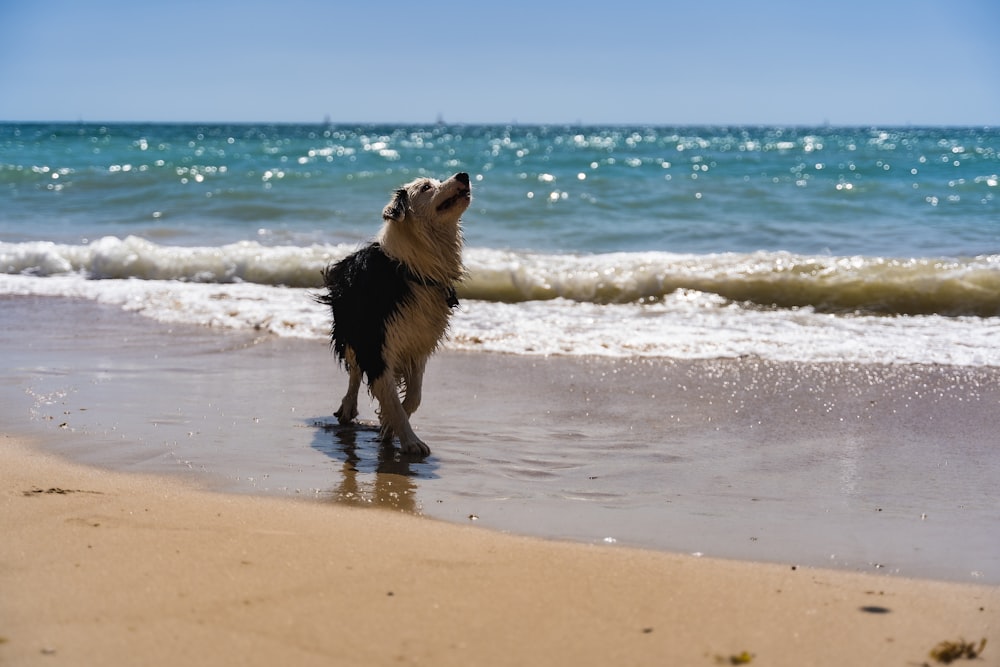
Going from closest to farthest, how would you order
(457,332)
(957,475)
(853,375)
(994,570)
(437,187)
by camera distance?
(994,570), (957,475), (437,187), (853,375), (457,332)

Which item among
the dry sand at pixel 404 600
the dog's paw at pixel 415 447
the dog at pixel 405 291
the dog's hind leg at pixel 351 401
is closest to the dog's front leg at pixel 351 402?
the dog's hind leg at pixel 351 401

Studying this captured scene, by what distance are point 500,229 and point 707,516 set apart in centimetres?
1230

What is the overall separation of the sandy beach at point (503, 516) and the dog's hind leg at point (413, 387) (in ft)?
0.62

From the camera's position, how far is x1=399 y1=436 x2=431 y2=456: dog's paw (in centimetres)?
561

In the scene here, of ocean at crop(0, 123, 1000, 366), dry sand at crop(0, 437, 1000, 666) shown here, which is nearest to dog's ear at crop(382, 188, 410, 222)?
dry sand at crop(0, 437, 1000, 666)

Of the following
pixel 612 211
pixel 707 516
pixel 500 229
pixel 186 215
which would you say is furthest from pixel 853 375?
pixel 186 215

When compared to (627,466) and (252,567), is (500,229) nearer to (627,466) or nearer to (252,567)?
(627,466)

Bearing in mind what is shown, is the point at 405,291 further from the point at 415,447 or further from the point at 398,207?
the point at 415,447

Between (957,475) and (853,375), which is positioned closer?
(957,475)

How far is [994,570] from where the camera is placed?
3.95 meters

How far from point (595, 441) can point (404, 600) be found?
8.67 ft

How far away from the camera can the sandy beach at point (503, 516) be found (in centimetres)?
318

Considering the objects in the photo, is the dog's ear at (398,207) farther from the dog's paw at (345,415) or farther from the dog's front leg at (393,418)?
the dog's paw at (345,415)

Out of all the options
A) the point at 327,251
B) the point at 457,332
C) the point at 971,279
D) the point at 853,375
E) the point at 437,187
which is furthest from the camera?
the point at 327,251
